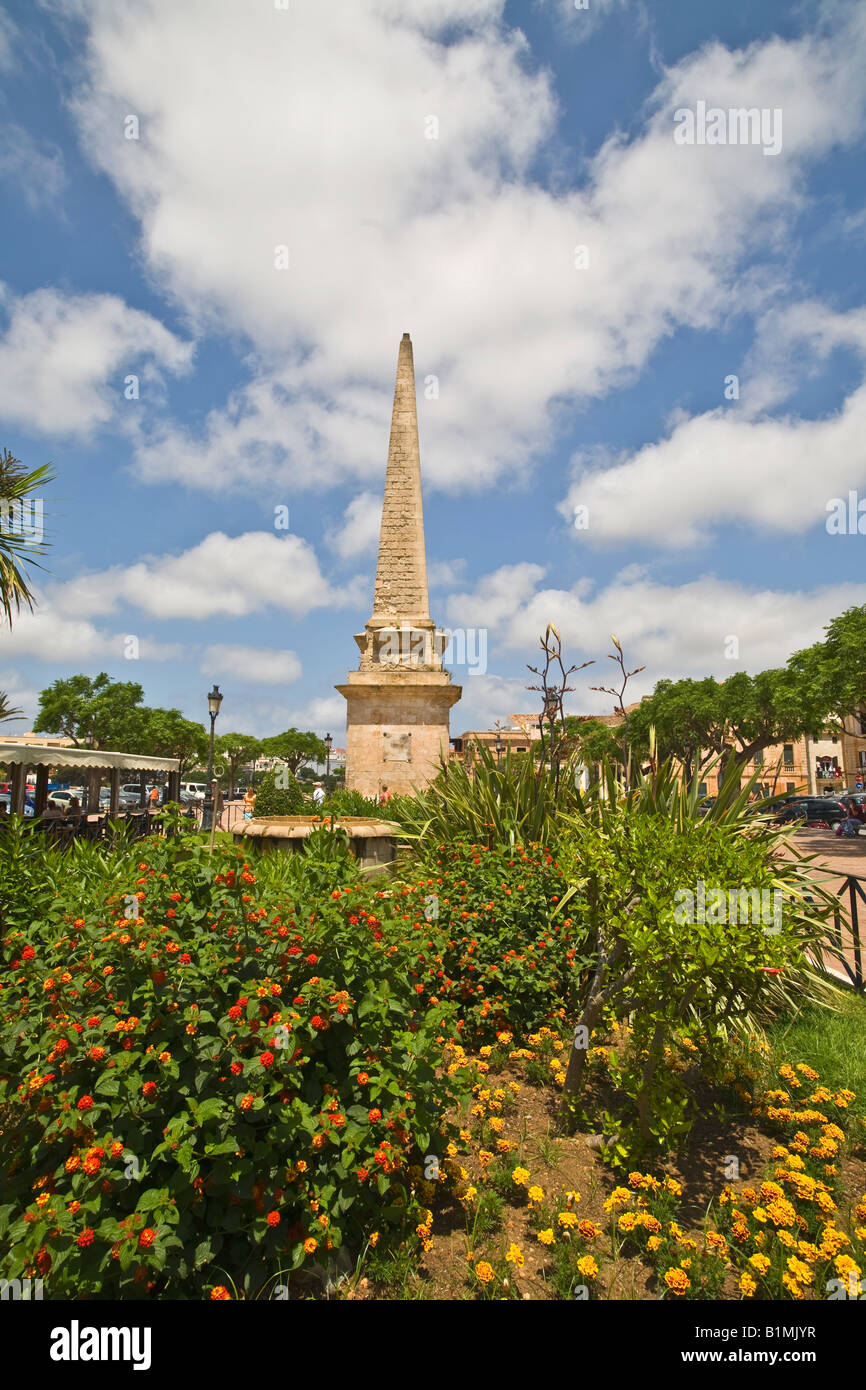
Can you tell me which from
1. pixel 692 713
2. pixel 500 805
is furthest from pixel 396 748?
pixel 692 713

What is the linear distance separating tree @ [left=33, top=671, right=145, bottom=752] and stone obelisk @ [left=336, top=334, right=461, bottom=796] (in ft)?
122

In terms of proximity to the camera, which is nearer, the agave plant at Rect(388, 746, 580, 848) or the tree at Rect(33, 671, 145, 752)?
the agave plant at Rect(388, 746, 580, 848)

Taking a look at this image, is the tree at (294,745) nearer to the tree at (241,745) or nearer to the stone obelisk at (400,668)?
the tree at (241,745)

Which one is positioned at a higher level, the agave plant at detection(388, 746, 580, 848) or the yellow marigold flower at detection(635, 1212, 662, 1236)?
the agave plant at detection(388, 746, 580, 848)

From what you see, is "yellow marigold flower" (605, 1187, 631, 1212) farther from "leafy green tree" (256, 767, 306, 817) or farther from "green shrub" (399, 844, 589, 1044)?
"leafy green tree" (256, 767, 306, 817)

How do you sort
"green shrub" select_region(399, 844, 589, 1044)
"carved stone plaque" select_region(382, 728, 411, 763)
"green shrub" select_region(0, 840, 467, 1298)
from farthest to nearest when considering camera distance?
"carved stone plaque" select_region(382, 728, 411, 763)
"green shrub" select_region(399, 844, 589, 1044)
"green shrub" select_region(0, 840, 467, 1298)

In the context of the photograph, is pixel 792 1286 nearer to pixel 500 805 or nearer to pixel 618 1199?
pixel 618 1199

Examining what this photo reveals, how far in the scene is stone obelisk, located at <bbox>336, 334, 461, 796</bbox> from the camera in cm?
1093

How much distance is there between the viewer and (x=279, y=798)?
1195 cm

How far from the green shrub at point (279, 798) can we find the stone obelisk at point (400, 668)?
119cm

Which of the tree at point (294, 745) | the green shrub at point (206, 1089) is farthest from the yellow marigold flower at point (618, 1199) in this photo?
the tree at point (294, 745)

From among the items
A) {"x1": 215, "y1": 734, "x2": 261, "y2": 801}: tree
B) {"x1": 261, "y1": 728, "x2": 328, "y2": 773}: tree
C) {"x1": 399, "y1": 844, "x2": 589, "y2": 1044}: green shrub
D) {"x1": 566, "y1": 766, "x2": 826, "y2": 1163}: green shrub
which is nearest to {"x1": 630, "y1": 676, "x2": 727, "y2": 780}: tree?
{"x1": 399, "y1": 844, "x2": 589, "y2": 1044}: green shrub

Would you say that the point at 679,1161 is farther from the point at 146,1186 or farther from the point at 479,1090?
the point at 146,1186

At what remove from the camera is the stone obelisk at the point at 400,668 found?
35.9ft
